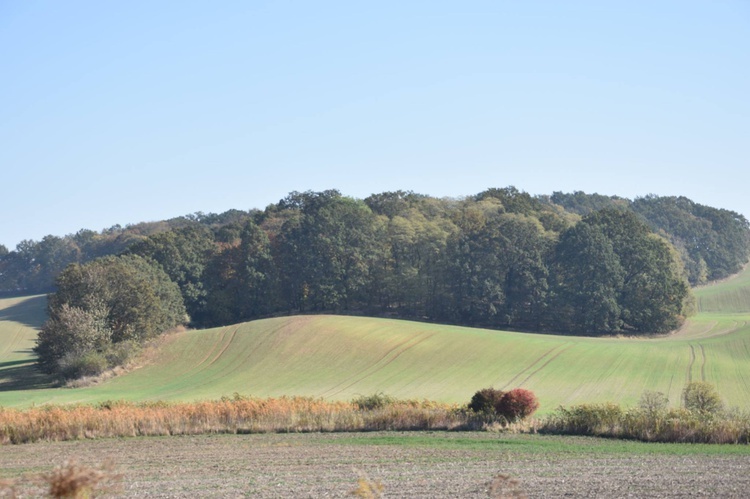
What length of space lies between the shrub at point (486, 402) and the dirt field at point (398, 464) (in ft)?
6.09

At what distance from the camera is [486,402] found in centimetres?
2978

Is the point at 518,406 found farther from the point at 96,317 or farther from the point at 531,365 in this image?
the point at 96,317

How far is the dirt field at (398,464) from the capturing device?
1747 cm

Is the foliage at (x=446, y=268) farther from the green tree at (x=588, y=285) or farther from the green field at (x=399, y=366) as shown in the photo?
the green field at (x=399, y=366)

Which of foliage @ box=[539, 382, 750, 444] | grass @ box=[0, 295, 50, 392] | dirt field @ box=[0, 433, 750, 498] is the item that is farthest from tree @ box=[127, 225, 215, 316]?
foliage @ box=[539, 382, 750, 444]

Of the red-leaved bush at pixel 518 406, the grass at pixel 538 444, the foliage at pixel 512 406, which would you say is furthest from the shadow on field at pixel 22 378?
the red-leaved bush at pixel 518 406

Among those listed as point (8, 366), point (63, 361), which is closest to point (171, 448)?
point (63, 361)

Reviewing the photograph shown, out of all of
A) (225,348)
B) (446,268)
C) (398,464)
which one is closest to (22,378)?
(225,348)

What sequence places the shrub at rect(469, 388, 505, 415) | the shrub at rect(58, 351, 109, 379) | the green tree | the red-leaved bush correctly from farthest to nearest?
the green tree
the shrub at rect(58, 351, 109, 379)
the shrub at rect(469, 388, 505, 415)
the red-leaved bush

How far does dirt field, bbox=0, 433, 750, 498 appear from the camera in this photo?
17.5 m

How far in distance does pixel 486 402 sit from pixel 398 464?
9.18 metres

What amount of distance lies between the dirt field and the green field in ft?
63.3

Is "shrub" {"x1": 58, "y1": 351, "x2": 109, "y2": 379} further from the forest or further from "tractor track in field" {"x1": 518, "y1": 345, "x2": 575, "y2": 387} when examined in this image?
"tractor track in field" {"x1": 518, "y1": 345, "x2": 575, "y2": 387}

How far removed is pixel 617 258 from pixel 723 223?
8162 cm
